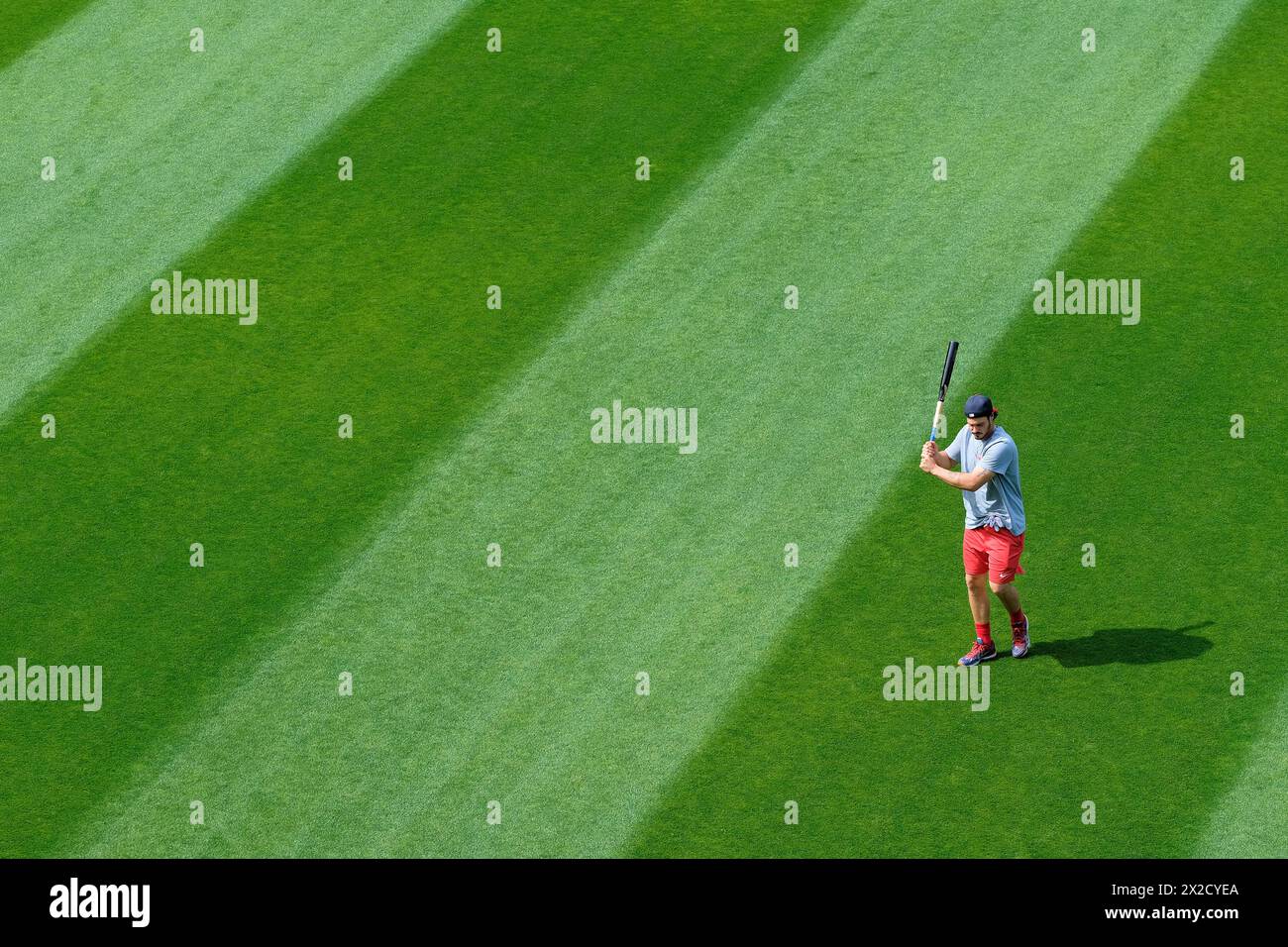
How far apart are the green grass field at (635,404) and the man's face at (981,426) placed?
1.30 metres

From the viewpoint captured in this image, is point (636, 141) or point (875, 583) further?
point (636, 141)

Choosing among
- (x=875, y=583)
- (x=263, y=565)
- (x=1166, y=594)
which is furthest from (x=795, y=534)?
(x=263, y=565)

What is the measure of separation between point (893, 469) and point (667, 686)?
101 inches

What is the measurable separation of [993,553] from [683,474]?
8.25 feet

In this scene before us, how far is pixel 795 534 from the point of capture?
1222cm

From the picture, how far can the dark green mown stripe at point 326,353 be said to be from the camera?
11547 millimetres

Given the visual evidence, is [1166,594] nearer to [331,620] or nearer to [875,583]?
[875,583]

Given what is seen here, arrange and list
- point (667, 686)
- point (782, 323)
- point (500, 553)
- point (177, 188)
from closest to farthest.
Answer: point (667, 686), point (500, 553), point (782, 323), point (177, 188)

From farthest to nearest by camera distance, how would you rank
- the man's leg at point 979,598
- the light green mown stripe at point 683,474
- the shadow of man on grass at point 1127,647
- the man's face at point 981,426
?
the shadow of man on grass at point 1127,647, the man's leg at point 979,598, the man's face at point 981,426, the light green mown stripe at point 683,474

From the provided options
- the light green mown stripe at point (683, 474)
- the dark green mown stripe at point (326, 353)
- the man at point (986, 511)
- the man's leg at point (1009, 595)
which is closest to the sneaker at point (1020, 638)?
the man at point (986, 511)

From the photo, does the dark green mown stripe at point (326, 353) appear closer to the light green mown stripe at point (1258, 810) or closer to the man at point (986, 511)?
the man at point (986, 511)

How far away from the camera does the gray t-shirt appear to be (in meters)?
11.0

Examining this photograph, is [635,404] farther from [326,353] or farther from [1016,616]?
[1016,616]

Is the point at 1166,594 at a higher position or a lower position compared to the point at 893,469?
lower
